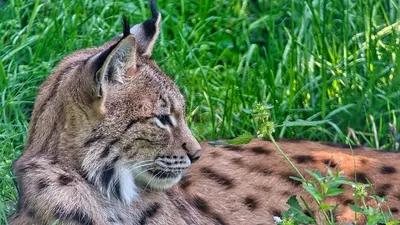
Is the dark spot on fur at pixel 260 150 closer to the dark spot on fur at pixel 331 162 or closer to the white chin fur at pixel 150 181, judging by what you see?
the dark spot on fur at pixel 331 162

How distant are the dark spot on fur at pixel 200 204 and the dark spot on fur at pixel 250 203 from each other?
0.23 metres

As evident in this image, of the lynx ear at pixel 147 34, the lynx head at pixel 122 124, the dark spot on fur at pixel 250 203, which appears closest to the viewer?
the lynx head at pixel 122 124

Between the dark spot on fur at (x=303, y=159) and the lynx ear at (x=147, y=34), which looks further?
the dark spot on fur at (x=303, y=159)

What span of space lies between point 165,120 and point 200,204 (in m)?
0.64

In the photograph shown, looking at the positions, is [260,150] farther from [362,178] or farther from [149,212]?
[149,212]

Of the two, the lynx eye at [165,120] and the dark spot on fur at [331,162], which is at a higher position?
the lynx eye at [165,120]

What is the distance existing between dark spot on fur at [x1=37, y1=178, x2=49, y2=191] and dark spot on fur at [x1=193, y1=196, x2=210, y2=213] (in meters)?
0.91

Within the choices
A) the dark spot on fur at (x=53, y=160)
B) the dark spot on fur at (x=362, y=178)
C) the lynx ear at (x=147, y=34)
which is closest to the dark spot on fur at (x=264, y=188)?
the dark spot on fur at (x=362, y=178)

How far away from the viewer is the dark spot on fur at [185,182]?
5.75 meters

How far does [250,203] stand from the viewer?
5.82m

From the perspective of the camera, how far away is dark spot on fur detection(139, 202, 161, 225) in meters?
5.34

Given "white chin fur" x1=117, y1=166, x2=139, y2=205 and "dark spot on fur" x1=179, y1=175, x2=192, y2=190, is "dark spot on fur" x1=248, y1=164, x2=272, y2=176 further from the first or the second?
"white chin fur" x1=117, y1=166, x2=139, y2=205

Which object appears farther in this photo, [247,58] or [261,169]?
[247,58]

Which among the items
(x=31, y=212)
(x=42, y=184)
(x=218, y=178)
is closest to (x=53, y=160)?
(x=42, y=184)
